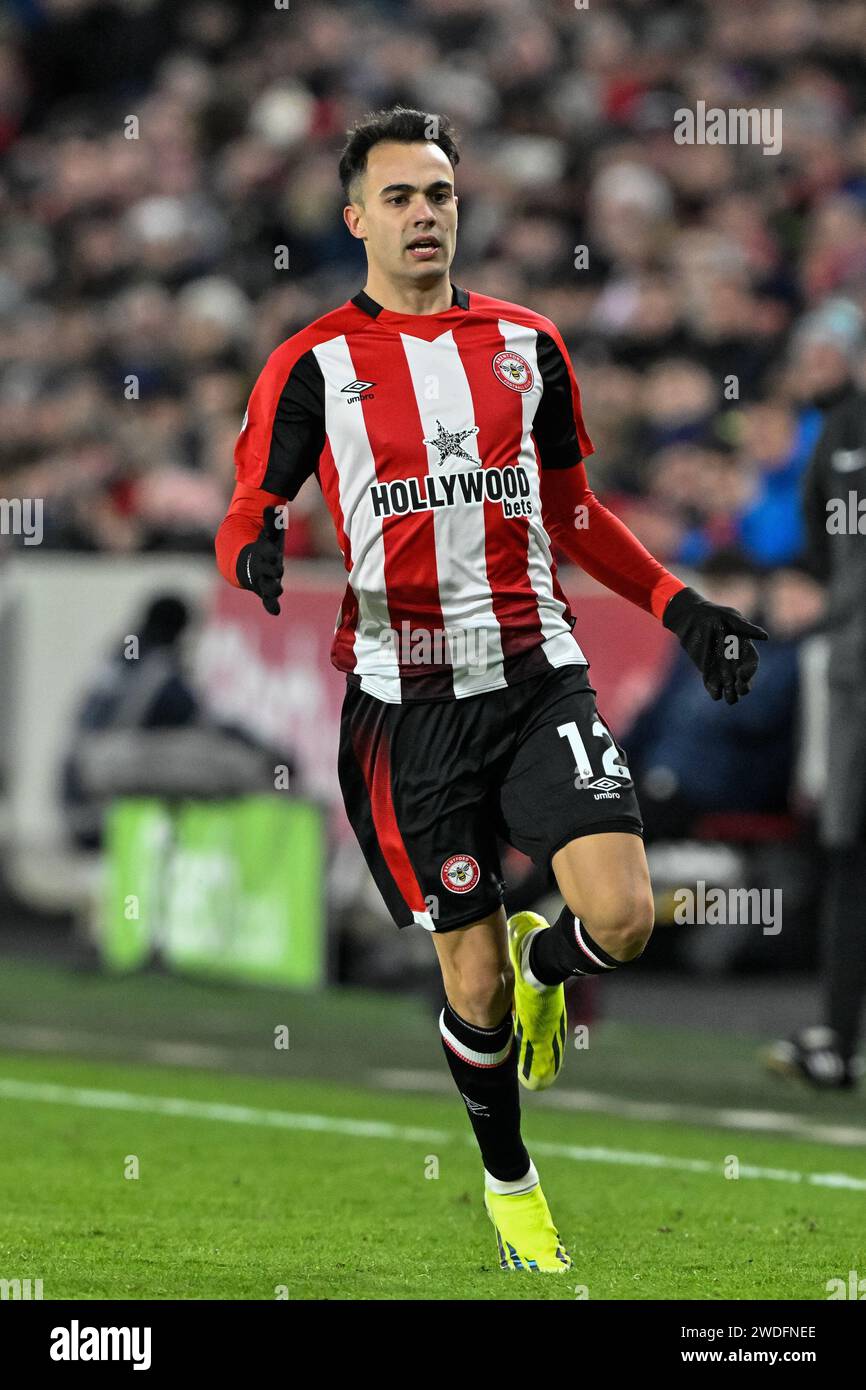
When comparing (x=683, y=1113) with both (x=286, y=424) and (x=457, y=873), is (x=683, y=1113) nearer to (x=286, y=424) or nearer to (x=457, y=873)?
(x=457, y=873)

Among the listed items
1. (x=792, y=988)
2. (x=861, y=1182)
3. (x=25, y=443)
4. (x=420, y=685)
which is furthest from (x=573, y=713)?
(x=25, y=443)

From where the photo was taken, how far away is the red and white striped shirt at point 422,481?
5.45 meters

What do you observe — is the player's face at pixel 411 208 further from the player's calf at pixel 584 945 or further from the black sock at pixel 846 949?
the black sock at pixel 846 949

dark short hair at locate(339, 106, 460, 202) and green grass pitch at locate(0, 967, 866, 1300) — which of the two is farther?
dark short hair at locate(339, 106, 460, 202)

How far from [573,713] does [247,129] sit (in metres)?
14.0

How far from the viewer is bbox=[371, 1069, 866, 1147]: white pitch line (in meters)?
8.02

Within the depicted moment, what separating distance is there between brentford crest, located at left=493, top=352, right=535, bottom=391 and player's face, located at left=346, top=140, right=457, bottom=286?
238 millimetres

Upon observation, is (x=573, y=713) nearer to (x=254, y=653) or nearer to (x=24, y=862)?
(x=254, y=653)

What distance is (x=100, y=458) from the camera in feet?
54.8

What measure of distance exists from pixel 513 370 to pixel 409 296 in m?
0.30

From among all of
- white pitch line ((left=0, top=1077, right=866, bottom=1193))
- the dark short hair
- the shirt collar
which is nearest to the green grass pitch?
white pitch line ((left=0, top=1077, right=866, bottom=1193))

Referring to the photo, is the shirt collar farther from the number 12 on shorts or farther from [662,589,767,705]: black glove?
the number 12 on shorts

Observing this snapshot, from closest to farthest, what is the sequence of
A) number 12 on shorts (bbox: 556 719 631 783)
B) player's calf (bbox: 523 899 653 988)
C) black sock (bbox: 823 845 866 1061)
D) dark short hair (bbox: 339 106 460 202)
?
player's calf (bbox: 523 899 653 988) → number 12 on shorts (bbox: 556 719 631 783) → dark short hair (bbox: 339 106 460 202) → black sock (bbox: 823 845 866 1061)
